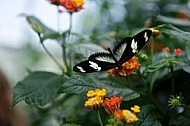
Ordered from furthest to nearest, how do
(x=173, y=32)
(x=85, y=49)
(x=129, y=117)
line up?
(x=85, y=49) → (x=173, y=32) → (x=129, y=117)

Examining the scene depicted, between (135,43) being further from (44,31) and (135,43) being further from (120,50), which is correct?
(44,31)

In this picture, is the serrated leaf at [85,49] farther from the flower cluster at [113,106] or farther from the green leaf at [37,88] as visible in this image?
the flower cluster at [113,106]

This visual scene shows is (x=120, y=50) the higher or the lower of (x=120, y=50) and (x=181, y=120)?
the higher

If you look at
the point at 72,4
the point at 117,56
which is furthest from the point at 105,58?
the point at 72,4

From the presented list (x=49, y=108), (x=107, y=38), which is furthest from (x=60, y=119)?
(x=107, y=38)

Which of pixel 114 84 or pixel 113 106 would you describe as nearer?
pixel 113 106

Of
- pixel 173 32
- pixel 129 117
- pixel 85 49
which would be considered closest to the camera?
pixel 129 117

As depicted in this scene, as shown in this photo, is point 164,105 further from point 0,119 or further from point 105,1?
point 0,119
